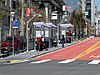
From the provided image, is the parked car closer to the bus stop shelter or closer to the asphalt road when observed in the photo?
the asphalt road

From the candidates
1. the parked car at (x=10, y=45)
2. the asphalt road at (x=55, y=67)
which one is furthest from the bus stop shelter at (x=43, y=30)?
the asphalt road at (x=55, y=67)

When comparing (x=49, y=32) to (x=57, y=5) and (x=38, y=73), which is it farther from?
(x=57, y=5)

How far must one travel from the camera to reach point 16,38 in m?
39.0

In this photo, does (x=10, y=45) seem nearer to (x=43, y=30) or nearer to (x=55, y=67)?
(x=43, y=30)

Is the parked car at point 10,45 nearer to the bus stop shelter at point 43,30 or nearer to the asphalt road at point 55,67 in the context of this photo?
the asphalt road at point 55,67

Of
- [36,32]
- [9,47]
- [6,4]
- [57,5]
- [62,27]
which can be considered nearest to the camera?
[9,47]

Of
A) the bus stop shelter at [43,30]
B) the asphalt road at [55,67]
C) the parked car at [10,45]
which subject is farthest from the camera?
the bus stop shelter at [43,30]

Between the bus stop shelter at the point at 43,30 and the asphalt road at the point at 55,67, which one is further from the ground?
the bus stop shelter at the point at 43,30

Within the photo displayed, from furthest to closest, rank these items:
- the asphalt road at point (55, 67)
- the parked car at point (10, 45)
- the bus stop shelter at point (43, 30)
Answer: the bus stop shelter at point (43, 30) → the parked car at point (10, 45) → the asphalt road at point (55, 67)

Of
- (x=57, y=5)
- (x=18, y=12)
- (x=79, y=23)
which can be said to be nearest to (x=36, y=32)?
(x=18, y=12)

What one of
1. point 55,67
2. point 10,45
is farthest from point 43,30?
point 55,67

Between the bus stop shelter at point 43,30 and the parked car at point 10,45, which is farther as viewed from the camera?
the bus stop shelter at point 43,30

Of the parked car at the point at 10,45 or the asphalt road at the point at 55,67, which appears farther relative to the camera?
the parked car at the point at 10,45

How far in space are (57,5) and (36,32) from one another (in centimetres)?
6917
